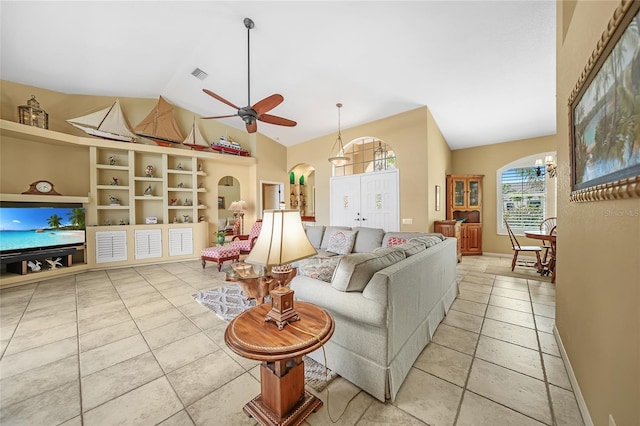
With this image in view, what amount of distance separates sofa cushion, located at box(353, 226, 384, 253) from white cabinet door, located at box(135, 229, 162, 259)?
4.55m

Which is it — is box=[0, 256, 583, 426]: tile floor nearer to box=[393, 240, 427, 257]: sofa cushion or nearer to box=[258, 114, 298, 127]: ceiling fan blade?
box=[393, 240, 427, 257]: sofa cushion

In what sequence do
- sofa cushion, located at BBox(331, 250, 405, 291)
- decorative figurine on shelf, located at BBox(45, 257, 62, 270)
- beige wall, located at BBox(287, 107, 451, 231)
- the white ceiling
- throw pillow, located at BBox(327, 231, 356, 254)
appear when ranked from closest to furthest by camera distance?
1. sofa cushion, located at BBox(331, 250, 405, 291)
2. the white ceiling
3. throw pillow, located at BBox(327, 231, 356, 254)
4. decorative figurine on shelf, located at BBox(45, 257, 62, 270)
5. beige wall, located at BBox(287, 107, 451, 231)

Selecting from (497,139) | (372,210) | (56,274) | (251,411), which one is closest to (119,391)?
(251,411)

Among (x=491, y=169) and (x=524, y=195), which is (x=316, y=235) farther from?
(x=524, y=195)

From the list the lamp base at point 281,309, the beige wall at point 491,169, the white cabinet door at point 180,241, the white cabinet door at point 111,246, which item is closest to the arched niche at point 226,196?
the white cabinet door at point 180,241

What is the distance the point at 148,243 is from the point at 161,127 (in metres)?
2.68

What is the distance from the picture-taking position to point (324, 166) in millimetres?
6324

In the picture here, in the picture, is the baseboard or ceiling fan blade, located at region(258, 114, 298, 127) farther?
ceiling fan blade, located at region(258, 114, 298, 127)

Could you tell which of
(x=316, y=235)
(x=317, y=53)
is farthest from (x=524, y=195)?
(x=317, y=53)

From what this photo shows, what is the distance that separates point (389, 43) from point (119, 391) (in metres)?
4.41

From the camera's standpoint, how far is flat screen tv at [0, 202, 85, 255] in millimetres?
3756

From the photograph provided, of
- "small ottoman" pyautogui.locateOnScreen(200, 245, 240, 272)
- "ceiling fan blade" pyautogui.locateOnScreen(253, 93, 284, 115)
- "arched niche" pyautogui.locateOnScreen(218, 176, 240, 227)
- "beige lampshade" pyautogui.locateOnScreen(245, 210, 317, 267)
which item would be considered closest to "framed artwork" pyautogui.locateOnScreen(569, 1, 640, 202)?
"beige lampshade" pyautogui.locateOnScreen(245, 210, 317, 267)

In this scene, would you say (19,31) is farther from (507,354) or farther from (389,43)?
(507,354)

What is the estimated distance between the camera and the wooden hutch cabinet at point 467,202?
6062 millimetres
